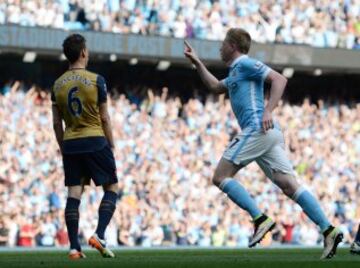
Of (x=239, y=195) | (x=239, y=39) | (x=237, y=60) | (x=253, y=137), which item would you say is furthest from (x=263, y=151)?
(x=239, y=39)

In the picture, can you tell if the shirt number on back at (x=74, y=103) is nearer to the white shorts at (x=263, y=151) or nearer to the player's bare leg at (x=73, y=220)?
the player's bare leg at (x=73, y=220)

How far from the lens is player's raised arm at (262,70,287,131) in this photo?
38.9 ft

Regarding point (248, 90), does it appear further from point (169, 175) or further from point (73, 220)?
point (169, 175)

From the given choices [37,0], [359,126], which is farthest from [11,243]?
[359,126]

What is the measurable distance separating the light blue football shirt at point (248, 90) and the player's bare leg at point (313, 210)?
0.57 m

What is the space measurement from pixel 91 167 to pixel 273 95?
1.83 metres

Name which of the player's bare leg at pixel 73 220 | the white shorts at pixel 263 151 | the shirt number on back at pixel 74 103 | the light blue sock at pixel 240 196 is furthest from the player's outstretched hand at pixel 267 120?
the player's bare leg at pixel 73 220

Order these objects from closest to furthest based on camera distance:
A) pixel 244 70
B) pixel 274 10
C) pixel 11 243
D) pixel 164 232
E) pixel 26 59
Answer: pixel 244 70 < pixel 11 243 < pixel 164 232 < pixel 26 59 < pixel 274 10

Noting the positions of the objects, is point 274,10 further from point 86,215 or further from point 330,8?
point 86,215

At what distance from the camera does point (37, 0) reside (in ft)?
88.9

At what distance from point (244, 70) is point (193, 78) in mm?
20393

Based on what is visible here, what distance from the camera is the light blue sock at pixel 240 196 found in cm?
1198

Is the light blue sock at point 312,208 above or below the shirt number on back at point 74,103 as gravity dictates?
below

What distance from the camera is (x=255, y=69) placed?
1202cm
